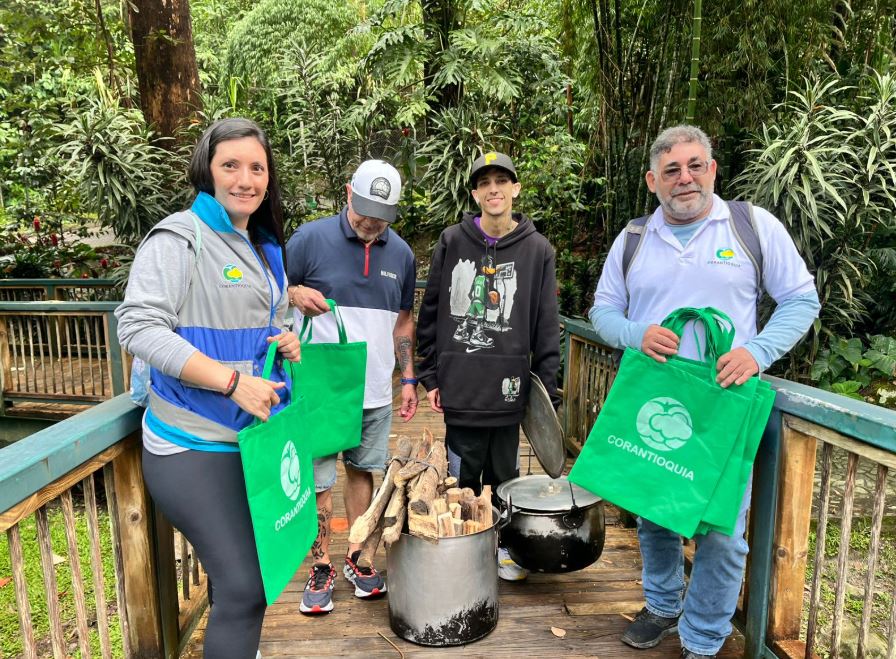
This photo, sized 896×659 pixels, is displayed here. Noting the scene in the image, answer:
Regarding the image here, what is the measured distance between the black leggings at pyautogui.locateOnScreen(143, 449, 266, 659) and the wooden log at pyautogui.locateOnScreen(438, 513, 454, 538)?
0.70 metres

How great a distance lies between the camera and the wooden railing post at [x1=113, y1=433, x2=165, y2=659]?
1997mm

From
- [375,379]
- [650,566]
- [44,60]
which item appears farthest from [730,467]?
Result: [44,60]

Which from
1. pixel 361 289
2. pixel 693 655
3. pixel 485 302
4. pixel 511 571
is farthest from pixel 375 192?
pixel 693 655

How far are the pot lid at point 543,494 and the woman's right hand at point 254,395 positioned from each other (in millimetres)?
1291

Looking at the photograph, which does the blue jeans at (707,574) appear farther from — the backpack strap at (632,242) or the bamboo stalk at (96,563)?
the bamboo stalk at (96,563)

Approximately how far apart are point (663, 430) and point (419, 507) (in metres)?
0.86

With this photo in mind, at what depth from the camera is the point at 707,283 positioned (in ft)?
6.82

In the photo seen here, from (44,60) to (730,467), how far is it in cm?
912

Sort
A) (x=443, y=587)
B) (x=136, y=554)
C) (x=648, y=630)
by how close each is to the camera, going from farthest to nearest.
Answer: (x=648, y=630) → (x=443, y=587) → (x=136, y=554)

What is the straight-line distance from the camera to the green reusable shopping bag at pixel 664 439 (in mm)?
1935

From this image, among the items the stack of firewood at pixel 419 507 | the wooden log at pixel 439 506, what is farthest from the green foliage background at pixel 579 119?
the wooden log at pixel 439 506

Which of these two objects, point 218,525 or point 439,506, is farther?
point 439,506

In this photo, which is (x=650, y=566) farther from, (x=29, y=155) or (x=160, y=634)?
(x=29, y=155)

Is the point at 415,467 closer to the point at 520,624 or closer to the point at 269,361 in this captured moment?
the point at 520,624
